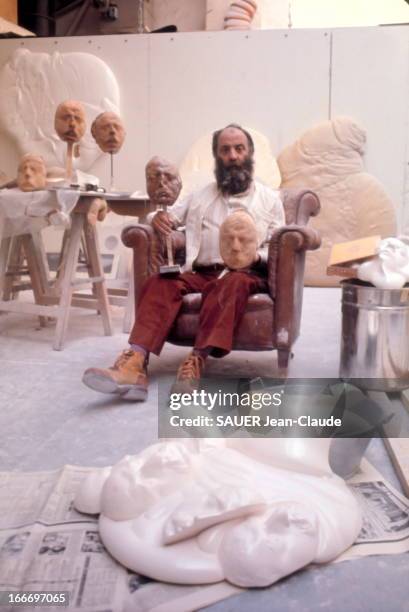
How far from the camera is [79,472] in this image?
1.88m

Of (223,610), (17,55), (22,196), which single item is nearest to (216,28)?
(17,55)

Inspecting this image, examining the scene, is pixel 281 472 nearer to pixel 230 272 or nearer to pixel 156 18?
pixel 230 272

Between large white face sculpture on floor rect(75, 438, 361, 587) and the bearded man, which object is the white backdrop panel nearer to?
the bearded man

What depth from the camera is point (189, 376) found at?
257cm

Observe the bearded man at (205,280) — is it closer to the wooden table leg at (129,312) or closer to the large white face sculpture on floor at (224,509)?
the large white face sculpture on floor at (224,509)

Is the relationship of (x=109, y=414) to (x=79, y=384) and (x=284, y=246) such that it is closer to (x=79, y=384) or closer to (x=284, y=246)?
(x=79, y=384)

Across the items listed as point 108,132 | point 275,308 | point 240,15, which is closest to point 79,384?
point 275,308

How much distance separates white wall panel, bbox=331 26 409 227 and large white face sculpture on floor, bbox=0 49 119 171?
2594 millimetres

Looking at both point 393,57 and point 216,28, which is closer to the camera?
point 393,57

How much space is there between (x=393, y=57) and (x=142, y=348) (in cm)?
501

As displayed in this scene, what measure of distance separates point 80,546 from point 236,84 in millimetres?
5927

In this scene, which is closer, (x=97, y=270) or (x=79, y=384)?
(x=79, y=384)

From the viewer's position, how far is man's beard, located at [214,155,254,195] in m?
3.07

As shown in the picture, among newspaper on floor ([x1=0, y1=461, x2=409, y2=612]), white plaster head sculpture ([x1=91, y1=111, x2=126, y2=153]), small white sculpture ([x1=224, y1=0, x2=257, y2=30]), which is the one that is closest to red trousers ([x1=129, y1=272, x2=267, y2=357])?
newspaper on floor ([x1=0, y1=461, x2=409, y2=612])
